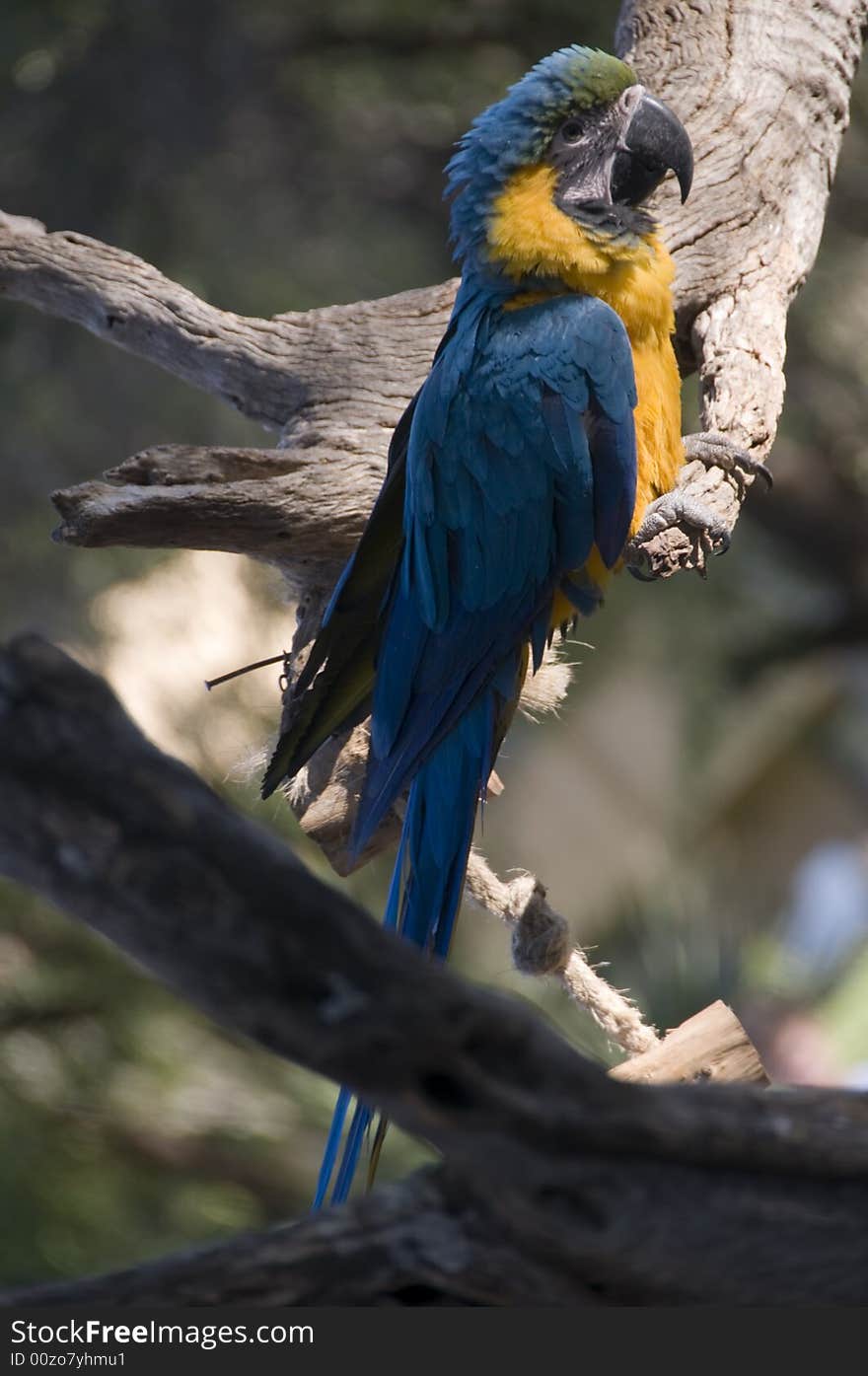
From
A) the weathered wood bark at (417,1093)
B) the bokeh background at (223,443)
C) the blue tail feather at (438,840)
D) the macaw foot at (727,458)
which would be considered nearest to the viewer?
the weathered wood bark at (417,1093)

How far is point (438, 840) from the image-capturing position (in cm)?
89

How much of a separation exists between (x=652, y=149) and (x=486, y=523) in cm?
34

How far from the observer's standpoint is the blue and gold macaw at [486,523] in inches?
36.4

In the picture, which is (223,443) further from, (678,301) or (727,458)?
(727,458)

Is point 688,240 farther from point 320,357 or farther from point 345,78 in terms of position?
point 345,78

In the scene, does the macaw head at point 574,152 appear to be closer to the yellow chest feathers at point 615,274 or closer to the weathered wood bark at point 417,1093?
the yellow chest feathers at point 615,274

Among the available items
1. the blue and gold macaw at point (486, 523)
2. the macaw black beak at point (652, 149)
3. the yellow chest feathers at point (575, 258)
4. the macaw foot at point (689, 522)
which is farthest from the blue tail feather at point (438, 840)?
the macaw black beak at point (652, 149)

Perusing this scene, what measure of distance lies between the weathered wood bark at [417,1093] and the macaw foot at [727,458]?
0.61 metres

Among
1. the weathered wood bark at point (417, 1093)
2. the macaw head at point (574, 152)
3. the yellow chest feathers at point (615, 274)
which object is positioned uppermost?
the macaw head at point (574, 152)

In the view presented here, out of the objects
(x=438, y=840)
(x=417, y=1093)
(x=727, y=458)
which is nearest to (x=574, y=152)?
(x=727, y=458)

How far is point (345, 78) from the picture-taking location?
1.76m

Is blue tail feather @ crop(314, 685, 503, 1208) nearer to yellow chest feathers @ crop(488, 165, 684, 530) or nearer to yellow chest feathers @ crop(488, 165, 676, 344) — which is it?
yellow chest feathers @ crop(488, 165, 684, 530)

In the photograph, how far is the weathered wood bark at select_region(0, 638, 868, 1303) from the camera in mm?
407

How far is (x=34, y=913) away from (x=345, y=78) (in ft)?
3.82
